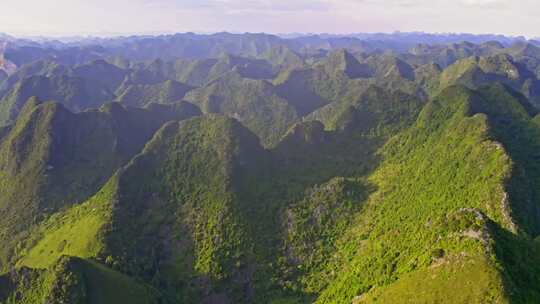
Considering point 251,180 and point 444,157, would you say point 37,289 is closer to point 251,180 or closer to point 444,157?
point 251,180

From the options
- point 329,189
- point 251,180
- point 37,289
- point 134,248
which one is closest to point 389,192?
point 329,189

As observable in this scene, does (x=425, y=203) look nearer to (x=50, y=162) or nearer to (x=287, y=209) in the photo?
(x=287, y=209)

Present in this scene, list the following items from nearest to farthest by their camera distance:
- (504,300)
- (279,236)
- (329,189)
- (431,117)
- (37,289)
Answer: (504,300) → (37,289) → (279,236) → (329,189) → (431,117)

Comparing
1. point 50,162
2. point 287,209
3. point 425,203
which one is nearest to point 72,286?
point 287,209

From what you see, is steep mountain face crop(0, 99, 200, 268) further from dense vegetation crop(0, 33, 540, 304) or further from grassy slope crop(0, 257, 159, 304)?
grassy slope crop(0, 257, 159, 304)

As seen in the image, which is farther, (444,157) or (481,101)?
(481,101)

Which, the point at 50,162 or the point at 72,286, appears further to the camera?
the point at 50,162

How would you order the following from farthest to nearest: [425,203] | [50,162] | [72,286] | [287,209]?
[50,162]
[287,209]
[425,203]
[72,286]
